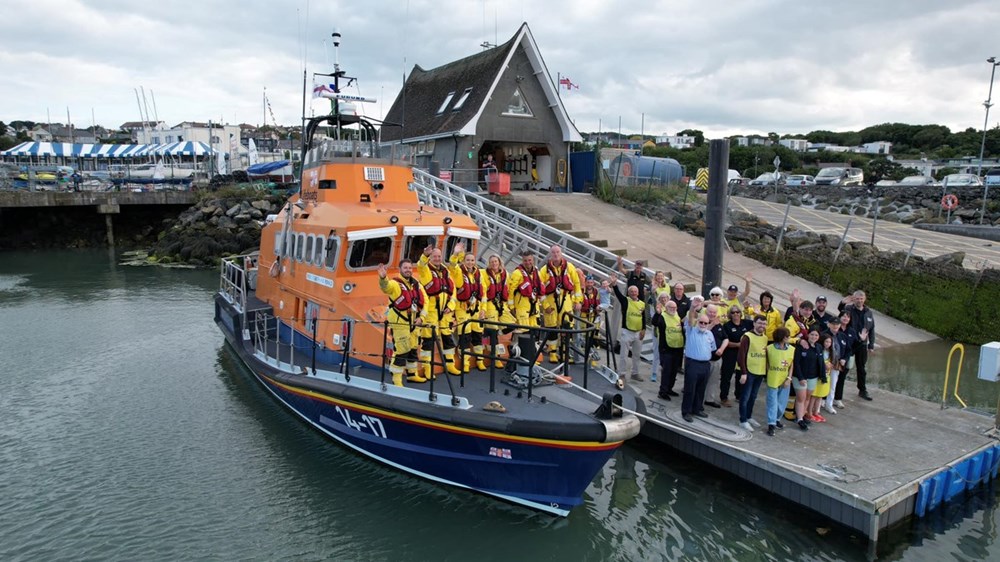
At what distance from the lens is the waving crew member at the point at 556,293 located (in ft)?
24.0

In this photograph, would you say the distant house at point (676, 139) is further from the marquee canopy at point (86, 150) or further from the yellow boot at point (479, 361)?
the yellow boot at point (479, 361)

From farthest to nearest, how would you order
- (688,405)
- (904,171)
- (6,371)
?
1. (904,171)
2. (6,371)
3. (688,405)

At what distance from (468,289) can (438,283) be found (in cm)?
43

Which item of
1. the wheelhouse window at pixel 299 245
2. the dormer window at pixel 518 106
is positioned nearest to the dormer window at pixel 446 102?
the dormer window at pixel 518 106

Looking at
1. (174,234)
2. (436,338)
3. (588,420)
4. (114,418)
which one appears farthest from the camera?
(174,234)

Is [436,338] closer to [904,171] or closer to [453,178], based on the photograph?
[453,178]

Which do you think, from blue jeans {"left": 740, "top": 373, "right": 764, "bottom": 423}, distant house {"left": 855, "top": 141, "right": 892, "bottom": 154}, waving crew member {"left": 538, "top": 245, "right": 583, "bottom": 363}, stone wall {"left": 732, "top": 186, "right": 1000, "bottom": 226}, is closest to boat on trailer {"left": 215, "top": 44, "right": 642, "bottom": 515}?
waving crew member {"left": 538, "top": 245, "right": 583, "bottom": 363}

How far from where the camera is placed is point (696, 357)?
273 inches

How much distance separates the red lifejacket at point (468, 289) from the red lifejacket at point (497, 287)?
131 millimetres

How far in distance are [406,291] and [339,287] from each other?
1714 millimetres

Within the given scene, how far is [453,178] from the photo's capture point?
18.7 meters

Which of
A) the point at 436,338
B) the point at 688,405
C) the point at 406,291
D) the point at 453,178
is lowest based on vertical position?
the point at 688,405

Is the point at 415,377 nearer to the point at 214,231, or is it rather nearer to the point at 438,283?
the point at 438,283

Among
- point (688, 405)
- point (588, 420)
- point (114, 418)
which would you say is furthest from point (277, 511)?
point (688, 405)
